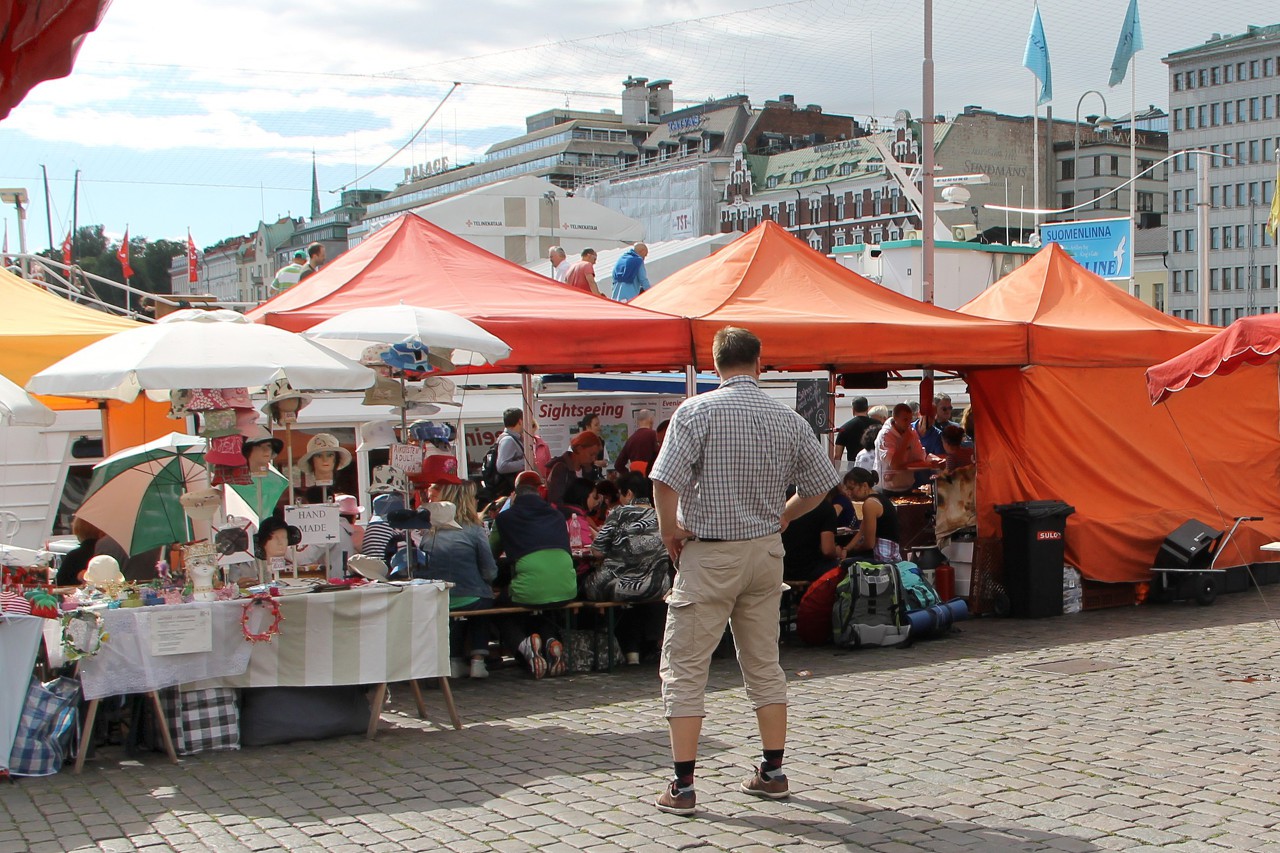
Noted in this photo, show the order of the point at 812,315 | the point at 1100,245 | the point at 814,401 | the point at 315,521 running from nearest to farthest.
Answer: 1. the point at 315,521
2. the point at 812,315
3. the point at 814,401
4. the point at 1100,245

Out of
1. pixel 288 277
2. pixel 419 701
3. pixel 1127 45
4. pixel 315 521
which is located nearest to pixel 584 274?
pixel 288 277

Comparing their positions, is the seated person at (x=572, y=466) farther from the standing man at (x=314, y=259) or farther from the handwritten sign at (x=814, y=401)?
the standing man at (x=314, y=259)

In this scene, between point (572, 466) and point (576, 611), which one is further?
point (572, 466)

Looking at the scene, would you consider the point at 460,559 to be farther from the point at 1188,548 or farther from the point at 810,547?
the point at 1188,548

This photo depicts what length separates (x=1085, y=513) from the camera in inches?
483

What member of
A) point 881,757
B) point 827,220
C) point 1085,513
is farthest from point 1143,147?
point 881,757

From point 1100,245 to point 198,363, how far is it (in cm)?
2581

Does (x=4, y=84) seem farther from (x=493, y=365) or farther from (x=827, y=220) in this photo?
(x=827, y=220)

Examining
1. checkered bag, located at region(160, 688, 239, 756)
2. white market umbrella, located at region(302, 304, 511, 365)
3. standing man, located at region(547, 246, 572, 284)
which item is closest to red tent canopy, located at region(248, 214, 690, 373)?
white market umbrella, located at region(302, 304, 511, 365)

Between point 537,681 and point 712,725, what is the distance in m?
2.03

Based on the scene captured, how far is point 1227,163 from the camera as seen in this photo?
108 metres

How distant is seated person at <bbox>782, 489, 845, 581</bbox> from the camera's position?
34.1 feet

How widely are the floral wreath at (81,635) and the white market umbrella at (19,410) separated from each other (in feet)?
4.72

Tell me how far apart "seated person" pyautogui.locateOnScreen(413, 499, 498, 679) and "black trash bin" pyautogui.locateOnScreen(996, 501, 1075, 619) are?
474 centimetres
